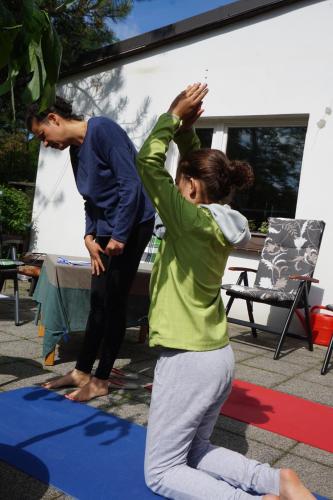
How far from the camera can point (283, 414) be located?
295 cm

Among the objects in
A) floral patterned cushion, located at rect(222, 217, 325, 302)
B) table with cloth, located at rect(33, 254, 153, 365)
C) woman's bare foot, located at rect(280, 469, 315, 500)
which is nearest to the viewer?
woman's bare foot, located at rect(280, 469, 315, 500)

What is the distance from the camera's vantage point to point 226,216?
66.8 inches

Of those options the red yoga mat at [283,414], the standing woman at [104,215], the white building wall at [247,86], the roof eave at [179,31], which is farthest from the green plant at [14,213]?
the red yoga mat at [283,414]

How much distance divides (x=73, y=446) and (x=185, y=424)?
2.28 ft

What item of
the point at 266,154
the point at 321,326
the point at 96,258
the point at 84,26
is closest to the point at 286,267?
the point at 321,326

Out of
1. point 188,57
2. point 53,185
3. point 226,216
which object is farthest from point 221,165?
point 53,185

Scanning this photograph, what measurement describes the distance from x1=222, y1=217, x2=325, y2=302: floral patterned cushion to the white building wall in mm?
360

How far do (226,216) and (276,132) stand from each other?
4610 mm

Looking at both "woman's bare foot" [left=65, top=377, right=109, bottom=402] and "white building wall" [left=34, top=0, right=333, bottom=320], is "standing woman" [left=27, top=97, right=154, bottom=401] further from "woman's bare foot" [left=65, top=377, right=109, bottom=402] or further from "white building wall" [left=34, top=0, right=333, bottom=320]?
"white building wall" [left=34, top=0, right=333, bottom=320]

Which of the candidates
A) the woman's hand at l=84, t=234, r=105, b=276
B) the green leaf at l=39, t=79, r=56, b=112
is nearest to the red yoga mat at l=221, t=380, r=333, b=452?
the woman's hand at l=84, t=234, r=105, b=276

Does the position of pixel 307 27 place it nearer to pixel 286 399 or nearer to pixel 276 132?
pixel 276 132

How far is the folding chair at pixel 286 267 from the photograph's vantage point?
4602 mm

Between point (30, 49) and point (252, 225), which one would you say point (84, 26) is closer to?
point (252, 225)

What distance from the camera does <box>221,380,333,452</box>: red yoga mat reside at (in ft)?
8.77
